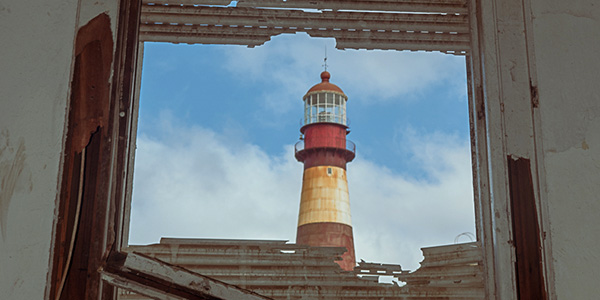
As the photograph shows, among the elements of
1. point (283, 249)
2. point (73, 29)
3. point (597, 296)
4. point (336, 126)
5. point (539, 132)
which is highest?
point (336, 126)

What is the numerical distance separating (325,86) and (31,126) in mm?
24340

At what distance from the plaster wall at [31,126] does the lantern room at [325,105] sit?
885 inches

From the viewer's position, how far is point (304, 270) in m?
6.49

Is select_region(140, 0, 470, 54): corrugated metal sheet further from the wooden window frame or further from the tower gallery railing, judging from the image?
the tower gallery railing

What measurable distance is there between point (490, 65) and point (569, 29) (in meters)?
0.23

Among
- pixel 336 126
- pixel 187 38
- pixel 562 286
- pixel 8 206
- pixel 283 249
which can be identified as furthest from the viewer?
pixel 336 126

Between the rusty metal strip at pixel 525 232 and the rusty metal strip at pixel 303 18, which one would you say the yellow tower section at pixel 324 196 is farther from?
the rusty metal strip at pixel 525 232

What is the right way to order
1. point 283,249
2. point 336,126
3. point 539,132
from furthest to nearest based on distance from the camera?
1. point 336,126
2. point 283,249
3. point 539,132

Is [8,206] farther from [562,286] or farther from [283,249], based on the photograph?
[283,249]

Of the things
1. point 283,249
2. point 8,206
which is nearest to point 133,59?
point 8,206

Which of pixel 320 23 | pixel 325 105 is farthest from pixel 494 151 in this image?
pixel 325 105

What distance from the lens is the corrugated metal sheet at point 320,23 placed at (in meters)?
2.76

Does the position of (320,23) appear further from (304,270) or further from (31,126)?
(304,270)

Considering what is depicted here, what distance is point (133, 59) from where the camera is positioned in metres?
1.92
